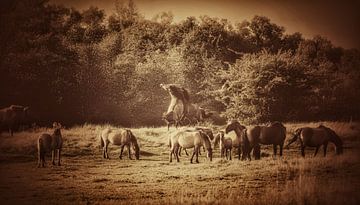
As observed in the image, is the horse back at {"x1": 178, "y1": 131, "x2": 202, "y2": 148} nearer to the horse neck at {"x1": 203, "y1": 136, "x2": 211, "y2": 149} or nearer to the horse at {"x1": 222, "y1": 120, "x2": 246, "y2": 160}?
the horse neck at {"x1": 203, "y1": 136, "x2": 211, "y2": 149}

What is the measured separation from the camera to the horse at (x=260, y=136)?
1262cm

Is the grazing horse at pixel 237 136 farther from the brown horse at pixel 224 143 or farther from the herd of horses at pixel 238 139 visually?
the brown horse at pixel 224 143

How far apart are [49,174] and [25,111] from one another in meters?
3.57

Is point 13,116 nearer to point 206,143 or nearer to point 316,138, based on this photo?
point 206,143

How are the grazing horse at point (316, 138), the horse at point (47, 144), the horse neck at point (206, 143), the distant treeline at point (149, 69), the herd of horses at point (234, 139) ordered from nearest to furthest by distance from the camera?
the horse at point (47, 144)
the horse neck at point (206, 143)
the herd of horses at point (234, 139)
the grazing horse at point (316, 138)
the distant treeline at point (149, 69)

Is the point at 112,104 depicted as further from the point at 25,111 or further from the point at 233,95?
the point at 233,95

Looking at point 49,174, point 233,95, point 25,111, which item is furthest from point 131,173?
point 233,95

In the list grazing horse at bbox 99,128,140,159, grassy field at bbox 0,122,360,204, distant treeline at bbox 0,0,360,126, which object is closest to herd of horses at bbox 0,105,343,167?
grazing horse at bbox 99,128,140,159

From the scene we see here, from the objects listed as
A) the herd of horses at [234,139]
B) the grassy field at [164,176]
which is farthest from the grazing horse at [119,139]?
the grassy field at [164,176]

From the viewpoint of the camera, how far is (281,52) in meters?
15.4

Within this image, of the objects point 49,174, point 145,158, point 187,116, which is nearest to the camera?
point 49,174

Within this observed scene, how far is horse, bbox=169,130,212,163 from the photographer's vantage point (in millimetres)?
12273

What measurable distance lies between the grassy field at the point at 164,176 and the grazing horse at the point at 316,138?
318mm

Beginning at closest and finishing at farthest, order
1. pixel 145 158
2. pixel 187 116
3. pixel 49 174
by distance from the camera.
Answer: pixel 49 174, pixel 145 158, pixel 187 116
